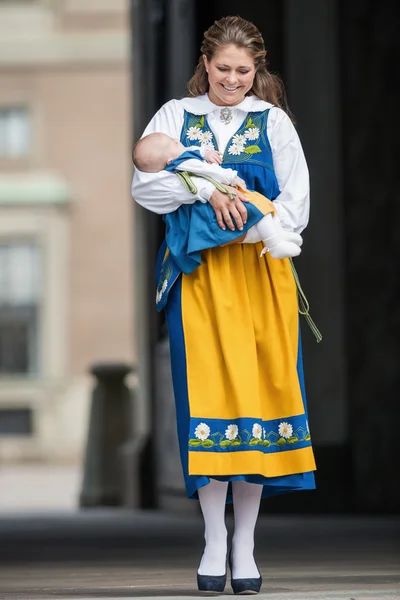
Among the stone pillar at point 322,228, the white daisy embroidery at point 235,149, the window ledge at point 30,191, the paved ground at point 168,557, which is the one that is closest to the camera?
the white daisy embroidery at point 235,149

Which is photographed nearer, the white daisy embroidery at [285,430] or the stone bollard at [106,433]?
the white daisy embroidery at [285,430]

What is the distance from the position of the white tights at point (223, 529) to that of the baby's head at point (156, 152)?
74cm

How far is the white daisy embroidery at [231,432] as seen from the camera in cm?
353

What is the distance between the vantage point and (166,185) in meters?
3.57

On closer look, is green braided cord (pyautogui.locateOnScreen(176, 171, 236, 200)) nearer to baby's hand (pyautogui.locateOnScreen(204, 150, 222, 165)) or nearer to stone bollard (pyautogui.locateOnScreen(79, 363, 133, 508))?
baby's hand (pyautogui.locateOnScreen(204, 150, 222, 165))

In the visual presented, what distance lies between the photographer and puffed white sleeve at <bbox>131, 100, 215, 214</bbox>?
140 inches

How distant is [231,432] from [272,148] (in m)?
0.68

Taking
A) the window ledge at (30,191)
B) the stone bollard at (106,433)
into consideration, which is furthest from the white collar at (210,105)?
the window ledge at (30,191)

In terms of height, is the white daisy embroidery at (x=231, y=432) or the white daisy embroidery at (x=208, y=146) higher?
the white daisy embroidery at (x=208, y=146)

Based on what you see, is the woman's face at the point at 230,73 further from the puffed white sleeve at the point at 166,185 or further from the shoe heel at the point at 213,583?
the shoe heel at the point at 213,583

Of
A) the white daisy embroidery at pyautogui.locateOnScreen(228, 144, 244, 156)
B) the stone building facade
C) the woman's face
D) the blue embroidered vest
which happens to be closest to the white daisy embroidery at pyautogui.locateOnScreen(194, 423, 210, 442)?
the blue embroidered vest

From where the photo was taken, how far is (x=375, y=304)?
7.48m

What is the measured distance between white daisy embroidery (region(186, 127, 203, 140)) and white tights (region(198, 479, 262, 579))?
0.80m

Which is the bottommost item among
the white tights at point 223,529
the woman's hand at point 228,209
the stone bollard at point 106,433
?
the stone bollard at point 106,433
